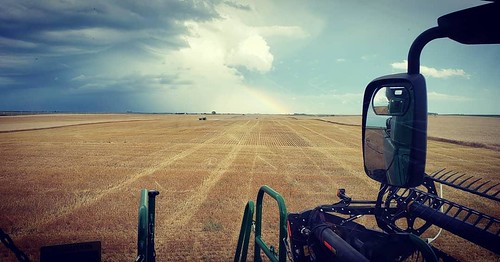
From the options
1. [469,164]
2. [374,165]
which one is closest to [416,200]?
[374,165]

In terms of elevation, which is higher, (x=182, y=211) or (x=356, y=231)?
(x=356, y=231)

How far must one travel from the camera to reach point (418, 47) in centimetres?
146

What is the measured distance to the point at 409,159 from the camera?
58.3 inches

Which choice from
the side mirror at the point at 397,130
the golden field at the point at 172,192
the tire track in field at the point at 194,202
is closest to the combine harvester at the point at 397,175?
the side mirror at the point at 397,130

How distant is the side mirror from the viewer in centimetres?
141

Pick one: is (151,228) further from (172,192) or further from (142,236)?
(172,192)

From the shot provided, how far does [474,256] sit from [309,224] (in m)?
3.98

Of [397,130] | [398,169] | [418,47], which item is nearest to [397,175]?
[398,169]

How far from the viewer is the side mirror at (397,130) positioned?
1.41m

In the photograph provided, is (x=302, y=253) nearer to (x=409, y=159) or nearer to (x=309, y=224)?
(x=309, y=224)

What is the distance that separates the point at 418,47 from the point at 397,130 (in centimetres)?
44

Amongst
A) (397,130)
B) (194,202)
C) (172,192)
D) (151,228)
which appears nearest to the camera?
(397,130)

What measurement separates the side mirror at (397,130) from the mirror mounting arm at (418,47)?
45 millimetres

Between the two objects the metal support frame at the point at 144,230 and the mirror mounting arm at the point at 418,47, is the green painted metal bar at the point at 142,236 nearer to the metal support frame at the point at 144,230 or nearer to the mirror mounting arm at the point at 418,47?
the metal support frame at the point at 144,230
